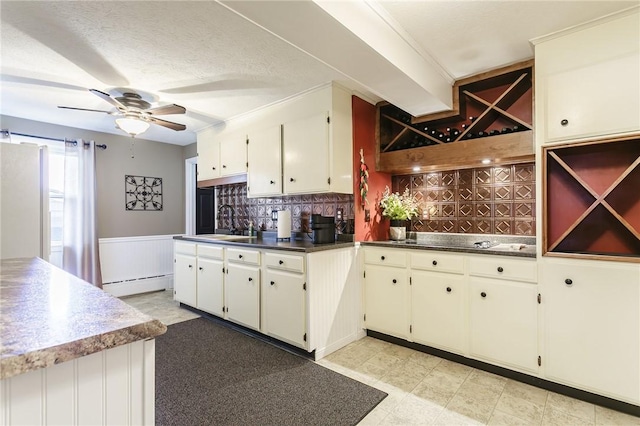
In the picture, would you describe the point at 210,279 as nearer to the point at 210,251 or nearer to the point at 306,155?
the point at 210,251

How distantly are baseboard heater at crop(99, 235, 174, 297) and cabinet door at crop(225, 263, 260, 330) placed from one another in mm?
2356

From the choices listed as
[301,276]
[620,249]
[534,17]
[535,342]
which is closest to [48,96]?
[301,276]

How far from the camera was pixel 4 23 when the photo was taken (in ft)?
6.57

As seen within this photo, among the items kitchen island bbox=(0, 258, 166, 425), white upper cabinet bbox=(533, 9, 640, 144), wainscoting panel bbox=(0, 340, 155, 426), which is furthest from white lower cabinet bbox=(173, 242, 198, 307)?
white upper cabinet bbox=(533, 9, 640, 144)

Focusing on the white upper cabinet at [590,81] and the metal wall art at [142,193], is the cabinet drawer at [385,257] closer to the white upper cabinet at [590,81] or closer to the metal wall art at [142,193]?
the white upper cabinet at [590,81]

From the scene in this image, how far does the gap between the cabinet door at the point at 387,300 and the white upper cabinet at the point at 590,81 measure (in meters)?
1.59

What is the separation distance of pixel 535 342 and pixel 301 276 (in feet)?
5.88

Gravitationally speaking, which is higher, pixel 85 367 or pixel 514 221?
pixel 514 221

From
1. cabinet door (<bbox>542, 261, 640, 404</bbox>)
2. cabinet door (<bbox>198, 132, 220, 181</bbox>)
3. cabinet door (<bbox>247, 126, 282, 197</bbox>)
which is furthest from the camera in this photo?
cabinet door (<bbox>198, 132, 220, 181</bbox>)

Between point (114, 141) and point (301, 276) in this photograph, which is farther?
point (114, 141)

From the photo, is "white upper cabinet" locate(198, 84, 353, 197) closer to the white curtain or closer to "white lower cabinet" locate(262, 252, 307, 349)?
"white lower cabinet" locate(262, 252, 307, 349)

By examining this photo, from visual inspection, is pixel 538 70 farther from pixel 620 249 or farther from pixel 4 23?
pixel 4 23

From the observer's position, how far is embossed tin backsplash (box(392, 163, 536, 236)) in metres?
2.78

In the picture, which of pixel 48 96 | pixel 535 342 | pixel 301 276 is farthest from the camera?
pixel 48 96
